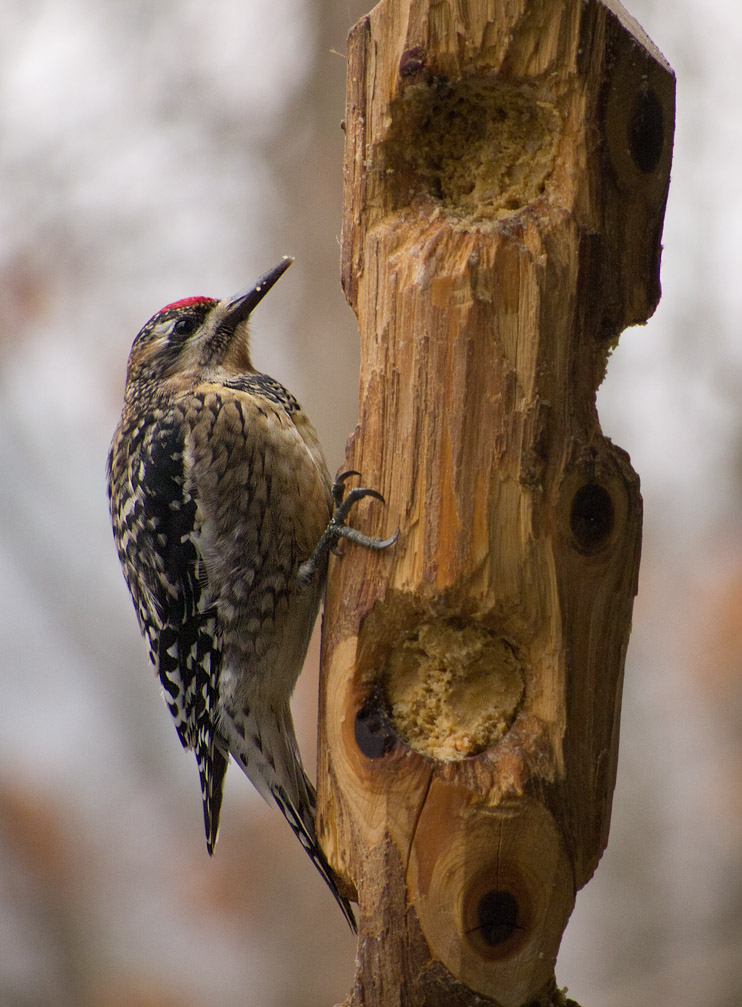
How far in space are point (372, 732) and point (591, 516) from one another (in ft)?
2.10

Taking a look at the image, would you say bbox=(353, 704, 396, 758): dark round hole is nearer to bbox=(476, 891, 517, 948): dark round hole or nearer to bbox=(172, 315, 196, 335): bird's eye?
bbox=(476, 891, 517, 948): dark round hole

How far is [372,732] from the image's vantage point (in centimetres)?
207

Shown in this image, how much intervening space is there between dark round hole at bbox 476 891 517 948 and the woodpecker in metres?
0.63

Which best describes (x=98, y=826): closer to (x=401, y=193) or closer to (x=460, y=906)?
(x=460, y=906)

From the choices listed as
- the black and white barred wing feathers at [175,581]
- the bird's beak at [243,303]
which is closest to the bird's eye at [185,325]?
the bird's beak at [243,303]

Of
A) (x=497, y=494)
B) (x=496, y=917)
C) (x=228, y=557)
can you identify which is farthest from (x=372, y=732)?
(x=228, y=557)

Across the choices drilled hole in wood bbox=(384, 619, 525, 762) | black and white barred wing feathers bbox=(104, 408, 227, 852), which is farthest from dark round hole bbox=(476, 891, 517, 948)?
black and white barred wing feathers bbox=(104, 408, 227, 852)

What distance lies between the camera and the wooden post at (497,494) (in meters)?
1.96

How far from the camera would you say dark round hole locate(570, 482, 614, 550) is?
2.01 meters

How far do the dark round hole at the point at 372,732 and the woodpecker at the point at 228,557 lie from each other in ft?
1.62

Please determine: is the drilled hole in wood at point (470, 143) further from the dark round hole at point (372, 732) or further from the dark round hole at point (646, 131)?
the dark round hole at point (372, 732)

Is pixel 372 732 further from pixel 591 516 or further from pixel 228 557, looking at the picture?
pixel 228 557

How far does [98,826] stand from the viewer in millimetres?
5949

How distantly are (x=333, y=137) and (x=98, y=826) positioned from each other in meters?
4.29
